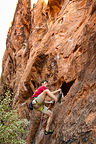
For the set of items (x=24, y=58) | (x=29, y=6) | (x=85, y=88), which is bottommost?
(x=85, y=88)

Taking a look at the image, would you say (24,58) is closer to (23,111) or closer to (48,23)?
(48,23)

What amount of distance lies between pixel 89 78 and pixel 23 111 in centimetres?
925

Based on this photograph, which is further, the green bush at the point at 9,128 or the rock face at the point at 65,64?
the green bush at the point at 9,128

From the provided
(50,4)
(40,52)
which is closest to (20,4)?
(50,4)

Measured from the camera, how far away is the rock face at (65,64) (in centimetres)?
453

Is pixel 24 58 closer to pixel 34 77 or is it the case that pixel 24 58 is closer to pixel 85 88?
pixel 34 77

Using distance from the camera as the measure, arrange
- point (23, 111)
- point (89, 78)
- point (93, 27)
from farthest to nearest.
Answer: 1. point (23, 111)
2. point (93, 27)
3. point (89, 78)

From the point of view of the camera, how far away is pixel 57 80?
8.71 meters

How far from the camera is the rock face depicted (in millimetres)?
4531

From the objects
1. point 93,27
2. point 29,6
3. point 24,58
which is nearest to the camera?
point 93,27

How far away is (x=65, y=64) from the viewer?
8.56 meters

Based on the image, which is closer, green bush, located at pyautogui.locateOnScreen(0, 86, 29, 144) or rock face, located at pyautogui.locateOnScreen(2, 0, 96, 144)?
rock face, located at pyautogui.locateOnScreen(2, 0, 96, 144)

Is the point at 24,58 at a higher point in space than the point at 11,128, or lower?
higher

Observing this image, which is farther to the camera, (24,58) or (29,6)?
(29,6)
